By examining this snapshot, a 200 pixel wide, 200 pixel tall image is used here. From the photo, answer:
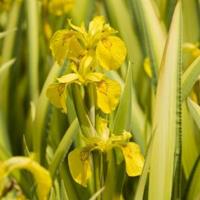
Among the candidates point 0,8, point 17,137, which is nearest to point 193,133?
point 17,137

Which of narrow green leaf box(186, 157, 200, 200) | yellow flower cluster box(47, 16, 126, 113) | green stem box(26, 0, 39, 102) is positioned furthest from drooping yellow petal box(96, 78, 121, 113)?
green stem box(26, 0, 39, 102)

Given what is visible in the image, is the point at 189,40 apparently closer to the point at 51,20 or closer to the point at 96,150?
the point at 51,20

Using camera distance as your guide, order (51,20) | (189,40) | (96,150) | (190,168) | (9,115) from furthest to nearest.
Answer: (51,20), (9,115), (189,40), (190,168), (96,150)

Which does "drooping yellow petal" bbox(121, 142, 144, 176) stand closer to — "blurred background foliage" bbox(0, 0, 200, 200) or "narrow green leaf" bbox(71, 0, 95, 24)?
"blurred background foliage" bbox(0, 0, 200, 200)

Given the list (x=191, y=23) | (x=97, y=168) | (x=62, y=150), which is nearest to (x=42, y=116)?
(x=62, y=150)

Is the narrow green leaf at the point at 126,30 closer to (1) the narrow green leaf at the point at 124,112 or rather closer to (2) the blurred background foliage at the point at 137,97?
(2) the blurred background foliage at the point at 137,97

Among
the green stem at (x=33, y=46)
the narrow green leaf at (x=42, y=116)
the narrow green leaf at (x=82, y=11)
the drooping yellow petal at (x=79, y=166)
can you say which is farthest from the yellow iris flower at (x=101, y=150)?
the narrow green leaf at (x=82, y=11)
